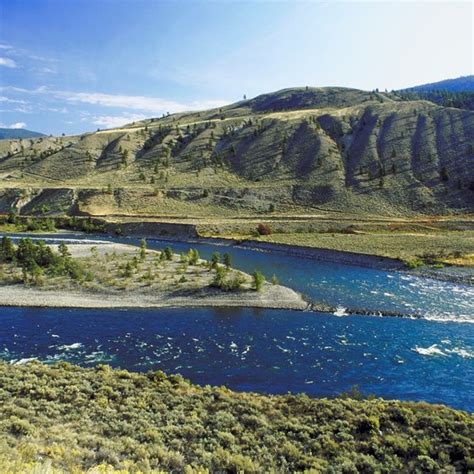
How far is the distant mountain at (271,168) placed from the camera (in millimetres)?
99312

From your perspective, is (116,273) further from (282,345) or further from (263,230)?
(263,230)

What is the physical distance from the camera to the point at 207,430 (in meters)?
16.7

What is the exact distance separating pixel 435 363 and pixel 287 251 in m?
39.7

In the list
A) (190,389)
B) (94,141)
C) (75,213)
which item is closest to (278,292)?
(190,389)

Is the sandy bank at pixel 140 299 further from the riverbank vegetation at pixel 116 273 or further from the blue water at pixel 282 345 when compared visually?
the blue water at pixel 282 345

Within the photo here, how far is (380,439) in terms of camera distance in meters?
16.2

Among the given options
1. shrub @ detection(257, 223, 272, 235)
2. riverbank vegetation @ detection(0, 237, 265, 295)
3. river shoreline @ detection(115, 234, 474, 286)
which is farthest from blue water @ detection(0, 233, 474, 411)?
shrub @ detection(257, 223, 272, 235)

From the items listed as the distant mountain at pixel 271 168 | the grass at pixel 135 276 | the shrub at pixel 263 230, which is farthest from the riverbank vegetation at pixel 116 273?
the distant mountain at pixel 271 168

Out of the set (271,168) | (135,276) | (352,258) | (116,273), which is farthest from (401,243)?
(271,168)

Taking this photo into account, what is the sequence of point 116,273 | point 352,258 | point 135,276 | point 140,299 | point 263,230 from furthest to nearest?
1. point 263,230
2. point 352,258
3. point 116,273
4. point 135,276
5. point 140,299

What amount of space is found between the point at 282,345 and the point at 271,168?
307 feet

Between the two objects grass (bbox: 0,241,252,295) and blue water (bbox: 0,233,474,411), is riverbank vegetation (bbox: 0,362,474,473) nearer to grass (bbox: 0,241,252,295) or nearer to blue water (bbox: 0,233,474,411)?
blue water (bbox: 0,233,474,411)

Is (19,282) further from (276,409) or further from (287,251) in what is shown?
(287,251)

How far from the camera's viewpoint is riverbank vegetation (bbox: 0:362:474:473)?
46.2 feet
